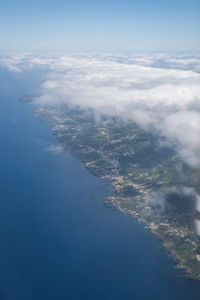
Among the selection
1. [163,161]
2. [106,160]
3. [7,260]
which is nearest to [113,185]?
[106,160]

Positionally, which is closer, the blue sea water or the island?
the blue sea water

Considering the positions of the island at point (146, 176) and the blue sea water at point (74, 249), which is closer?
the blue sea water at point (74, 249)

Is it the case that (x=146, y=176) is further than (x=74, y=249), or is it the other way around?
(x=146, y=176)

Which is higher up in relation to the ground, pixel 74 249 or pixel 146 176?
pixel 146 176

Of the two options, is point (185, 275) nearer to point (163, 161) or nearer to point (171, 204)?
point (171, 204)
